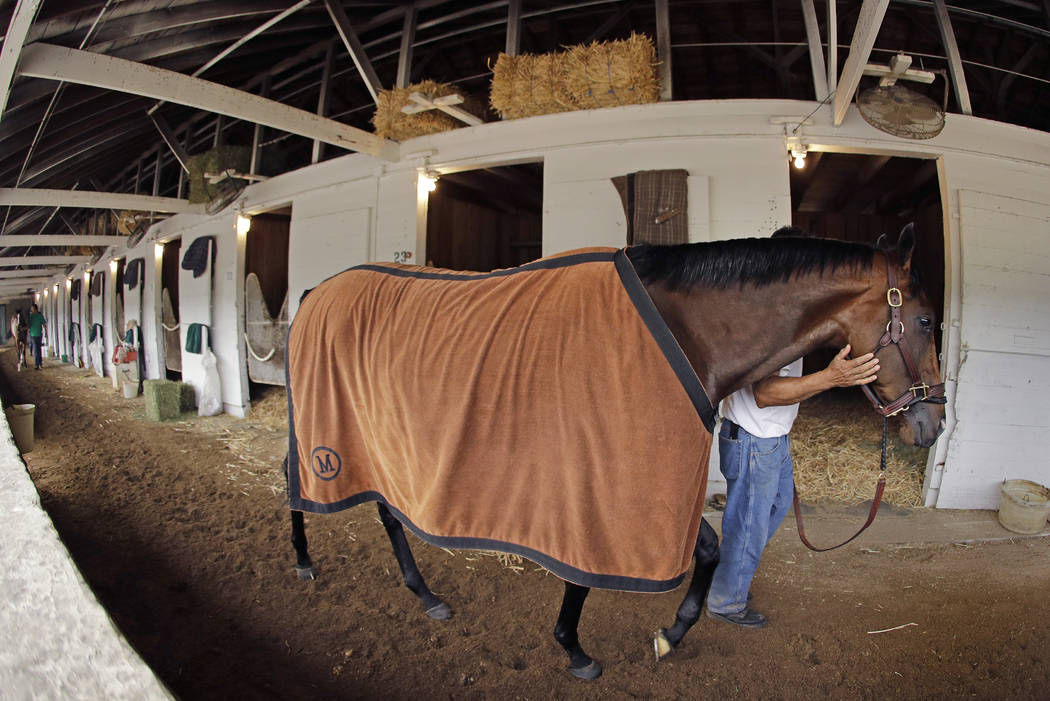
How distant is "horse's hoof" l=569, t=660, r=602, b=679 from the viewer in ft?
6.43

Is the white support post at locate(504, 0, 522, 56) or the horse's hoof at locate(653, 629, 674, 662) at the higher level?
the white support post at locate(504, 0, 522, 56)

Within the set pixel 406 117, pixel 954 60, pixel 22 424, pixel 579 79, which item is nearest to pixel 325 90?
pixel 406 117

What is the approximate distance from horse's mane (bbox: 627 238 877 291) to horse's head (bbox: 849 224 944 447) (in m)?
0.10

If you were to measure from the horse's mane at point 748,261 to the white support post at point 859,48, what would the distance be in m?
2.13

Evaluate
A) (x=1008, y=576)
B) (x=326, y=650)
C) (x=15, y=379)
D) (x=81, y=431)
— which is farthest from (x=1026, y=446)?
(x=15, y=379)

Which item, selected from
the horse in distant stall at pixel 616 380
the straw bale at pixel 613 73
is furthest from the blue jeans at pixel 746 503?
the straw bale at pixel 613 73

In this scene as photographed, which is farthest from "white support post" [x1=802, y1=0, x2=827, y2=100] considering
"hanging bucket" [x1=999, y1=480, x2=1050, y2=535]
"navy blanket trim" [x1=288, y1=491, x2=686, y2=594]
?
"navy blanket trim" [x1=288, y1=491, x2=686, y2=594]

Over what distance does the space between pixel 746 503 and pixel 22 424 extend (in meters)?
6.96

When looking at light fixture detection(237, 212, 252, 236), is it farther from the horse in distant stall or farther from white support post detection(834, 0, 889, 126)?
white support post detection(834, 0, 889, 126)

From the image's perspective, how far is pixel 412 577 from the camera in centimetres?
251

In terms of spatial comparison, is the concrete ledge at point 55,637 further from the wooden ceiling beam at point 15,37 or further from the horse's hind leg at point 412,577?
the wooden ceiling beam at point 15,37

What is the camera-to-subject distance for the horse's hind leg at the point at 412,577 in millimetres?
2416

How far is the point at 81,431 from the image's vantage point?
20.3ft

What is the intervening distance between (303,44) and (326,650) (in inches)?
283
